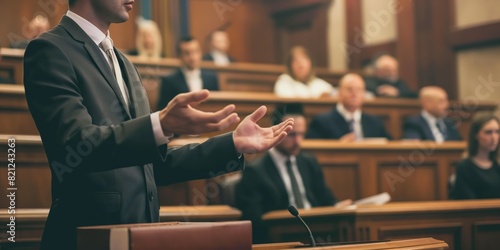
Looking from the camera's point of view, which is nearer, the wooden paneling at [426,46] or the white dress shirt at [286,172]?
the white dress shirt at [286,172]

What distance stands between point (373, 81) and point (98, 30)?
5.88 meters

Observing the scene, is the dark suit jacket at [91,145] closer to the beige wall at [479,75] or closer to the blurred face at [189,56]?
the blurred face at [189,56]

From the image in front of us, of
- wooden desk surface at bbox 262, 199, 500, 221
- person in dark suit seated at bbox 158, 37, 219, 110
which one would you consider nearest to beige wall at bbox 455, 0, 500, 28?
person in dark suit seated at bbox 158, 37, 219, 110

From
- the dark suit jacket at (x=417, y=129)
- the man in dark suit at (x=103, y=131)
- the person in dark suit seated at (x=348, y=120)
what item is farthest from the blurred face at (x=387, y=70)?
the man in dark suit at (x=103, y=131)

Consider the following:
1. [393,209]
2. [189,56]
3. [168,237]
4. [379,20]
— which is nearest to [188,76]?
[189,56]

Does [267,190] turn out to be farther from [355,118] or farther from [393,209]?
[355,118]

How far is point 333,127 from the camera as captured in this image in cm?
590

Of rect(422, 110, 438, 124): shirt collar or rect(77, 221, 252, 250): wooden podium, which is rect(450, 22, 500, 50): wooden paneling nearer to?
rect(422, 110, 438, 124): shirt collar

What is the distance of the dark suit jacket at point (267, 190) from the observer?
409 cm

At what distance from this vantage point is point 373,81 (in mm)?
7469

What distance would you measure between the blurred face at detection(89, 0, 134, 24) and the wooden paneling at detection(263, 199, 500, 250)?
7.05ft

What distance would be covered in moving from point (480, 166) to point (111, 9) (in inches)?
138

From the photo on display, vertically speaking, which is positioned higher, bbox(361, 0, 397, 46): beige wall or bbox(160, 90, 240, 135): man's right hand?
bbox(361, 0, 397, 46): beige wall

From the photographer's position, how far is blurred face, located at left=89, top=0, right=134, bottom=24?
5.83 ft
